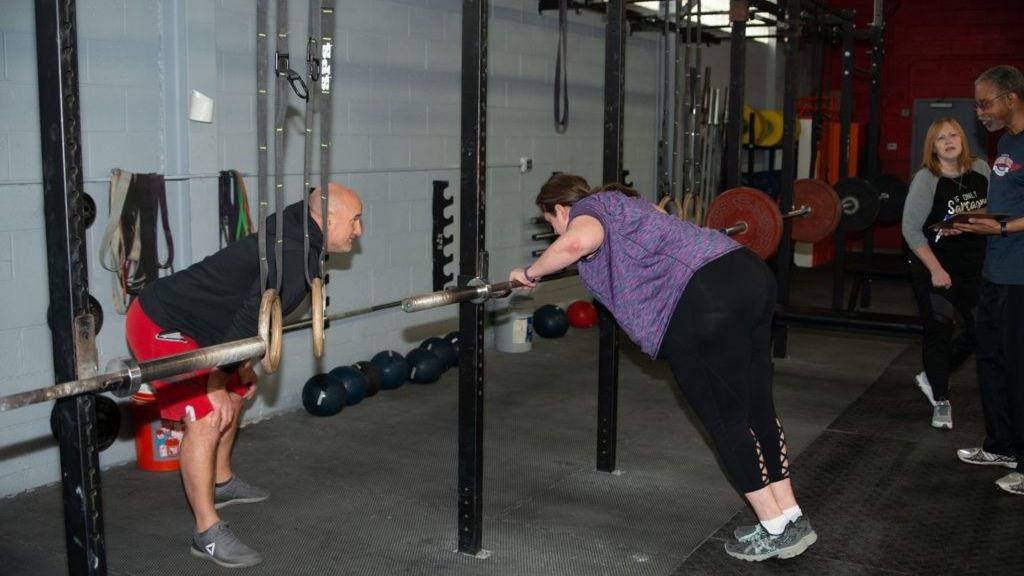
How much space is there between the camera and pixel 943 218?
385 cm

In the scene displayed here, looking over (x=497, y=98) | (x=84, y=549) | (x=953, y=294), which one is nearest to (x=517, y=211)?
(x=497, y=98)

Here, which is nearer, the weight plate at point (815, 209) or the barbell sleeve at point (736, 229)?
the barbell sleeve at point (736, 229)

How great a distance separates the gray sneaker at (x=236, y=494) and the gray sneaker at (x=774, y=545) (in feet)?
5.00

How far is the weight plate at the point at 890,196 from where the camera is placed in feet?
22.9

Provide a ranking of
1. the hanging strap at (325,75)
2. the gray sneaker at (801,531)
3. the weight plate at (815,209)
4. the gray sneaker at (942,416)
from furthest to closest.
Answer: the weight plate at (815,209) → the gray sneaker at (942,416) → the gray sneaker at (801,531) → the hanging strap at (325,75)

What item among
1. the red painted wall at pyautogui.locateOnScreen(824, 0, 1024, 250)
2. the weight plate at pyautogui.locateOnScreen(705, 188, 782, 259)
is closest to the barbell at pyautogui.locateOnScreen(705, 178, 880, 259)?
the weight plate at pyautogui.locateOnScreen(705, 188, 782, 259)

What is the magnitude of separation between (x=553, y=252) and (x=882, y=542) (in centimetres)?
130

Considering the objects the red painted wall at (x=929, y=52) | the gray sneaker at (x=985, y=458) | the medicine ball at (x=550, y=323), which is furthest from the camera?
the red painted wall at (x=929, y=52)

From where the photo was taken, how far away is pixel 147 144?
11.9 ft

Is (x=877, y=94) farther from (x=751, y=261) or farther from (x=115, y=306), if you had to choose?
(x=115, y=306)

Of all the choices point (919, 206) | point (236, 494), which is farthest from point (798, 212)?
Result: point (236, 494)

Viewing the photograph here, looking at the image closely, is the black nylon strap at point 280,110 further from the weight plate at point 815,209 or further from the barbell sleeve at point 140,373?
the weight plate at point 815,209

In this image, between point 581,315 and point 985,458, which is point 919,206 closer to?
point 985,458

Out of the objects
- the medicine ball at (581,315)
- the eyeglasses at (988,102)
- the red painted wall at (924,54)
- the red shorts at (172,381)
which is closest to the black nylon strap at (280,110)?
the red shorts at (172,381)
